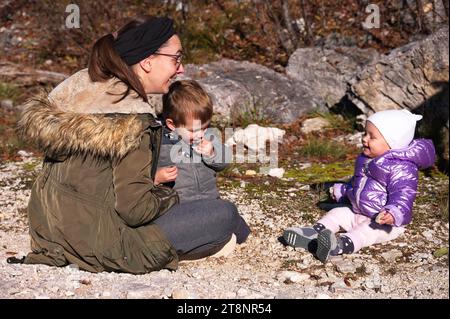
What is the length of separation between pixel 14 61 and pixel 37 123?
7237 mm

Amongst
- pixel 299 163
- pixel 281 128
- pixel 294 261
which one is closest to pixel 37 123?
pixel 294 261

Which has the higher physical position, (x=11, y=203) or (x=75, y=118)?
(x=75, y=118)

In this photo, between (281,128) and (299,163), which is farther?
(281,128)

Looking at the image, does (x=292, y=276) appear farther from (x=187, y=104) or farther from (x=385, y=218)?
(x=187, y=104)

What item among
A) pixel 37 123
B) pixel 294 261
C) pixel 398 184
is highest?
pixel 37 123

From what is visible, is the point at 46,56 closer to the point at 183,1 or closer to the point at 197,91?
the point at 183,1

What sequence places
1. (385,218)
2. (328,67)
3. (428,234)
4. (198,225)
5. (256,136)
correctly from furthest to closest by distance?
(328,67)
(256,136)
(428,234)
(385,218)
(198,225)

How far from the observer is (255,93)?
27.8ft

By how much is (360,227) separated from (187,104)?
4.62ft

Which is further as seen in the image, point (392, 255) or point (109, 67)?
point (392, 255)

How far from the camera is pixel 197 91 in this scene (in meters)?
4.46

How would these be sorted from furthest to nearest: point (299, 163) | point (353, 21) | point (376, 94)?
point (353, 21), point (376, 94), point (299, 163)

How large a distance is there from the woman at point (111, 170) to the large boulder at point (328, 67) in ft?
15.7

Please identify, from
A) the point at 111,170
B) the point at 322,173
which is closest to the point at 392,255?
the point at 111,170
